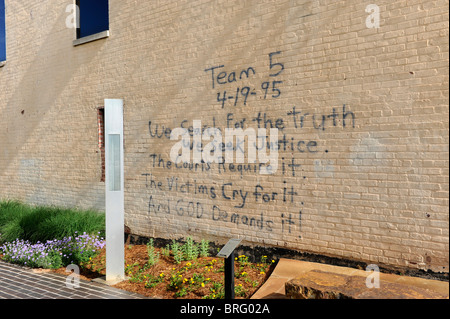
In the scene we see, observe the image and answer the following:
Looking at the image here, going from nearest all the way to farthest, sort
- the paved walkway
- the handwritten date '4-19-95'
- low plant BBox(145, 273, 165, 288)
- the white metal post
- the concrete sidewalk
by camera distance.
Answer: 1. the concrete sidewalk
2. the paved walkway
3. low plant BBox(145, 273, 165, 288)
4. the white metal post
5. the handwritten date '4-19-95'

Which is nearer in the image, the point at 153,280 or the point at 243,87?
the point at 153,280

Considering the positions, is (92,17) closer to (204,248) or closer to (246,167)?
(246,167)

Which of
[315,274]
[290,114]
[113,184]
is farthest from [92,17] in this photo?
[315,274]

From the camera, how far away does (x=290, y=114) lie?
5559mm

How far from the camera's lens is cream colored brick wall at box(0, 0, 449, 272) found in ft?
15.0

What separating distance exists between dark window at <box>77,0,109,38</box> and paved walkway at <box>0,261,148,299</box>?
17.0ft

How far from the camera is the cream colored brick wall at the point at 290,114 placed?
15.0ft

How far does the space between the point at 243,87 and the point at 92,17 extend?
456 cm

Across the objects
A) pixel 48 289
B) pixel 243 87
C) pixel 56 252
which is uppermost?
pixel 243 87

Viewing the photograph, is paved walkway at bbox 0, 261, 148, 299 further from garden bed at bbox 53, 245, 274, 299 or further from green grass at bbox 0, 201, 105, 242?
green grass at bbox 0, 201, 105, 242

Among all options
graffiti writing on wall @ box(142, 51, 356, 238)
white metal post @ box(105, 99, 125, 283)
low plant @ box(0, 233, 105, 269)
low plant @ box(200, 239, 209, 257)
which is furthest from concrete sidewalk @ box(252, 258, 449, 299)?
low plant @ box(0, 233, 105, 269)

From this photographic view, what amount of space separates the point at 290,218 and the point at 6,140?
8.58 m

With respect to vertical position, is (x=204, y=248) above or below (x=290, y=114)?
below

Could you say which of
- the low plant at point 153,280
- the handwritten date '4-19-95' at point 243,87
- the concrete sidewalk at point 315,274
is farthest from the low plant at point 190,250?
the handwritten date '4-19-95' at point 243,87
